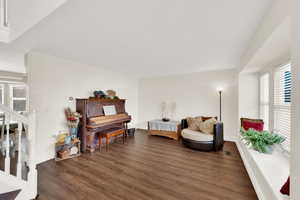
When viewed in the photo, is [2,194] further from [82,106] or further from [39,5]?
[39,5]

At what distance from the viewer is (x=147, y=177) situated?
6.80 ft

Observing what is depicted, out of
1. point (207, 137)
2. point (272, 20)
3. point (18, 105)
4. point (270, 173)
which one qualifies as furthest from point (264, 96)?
point (18, 105)

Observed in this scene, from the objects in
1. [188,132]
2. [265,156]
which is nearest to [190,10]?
[265,156]

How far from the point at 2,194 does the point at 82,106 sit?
1912 mm

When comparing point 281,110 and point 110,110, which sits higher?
point 281,110

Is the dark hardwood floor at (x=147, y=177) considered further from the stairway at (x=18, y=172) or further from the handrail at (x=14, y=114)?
the handrail at (x=14, y=114)

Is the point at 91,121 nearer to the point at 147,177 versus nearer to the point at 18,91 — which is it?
the point at 147,177

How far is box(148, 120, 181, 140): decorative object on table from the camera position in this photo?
4132 mm

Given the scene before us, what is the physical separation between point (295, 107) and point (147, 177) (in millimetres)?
2045

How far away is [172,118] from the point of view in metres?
4.79

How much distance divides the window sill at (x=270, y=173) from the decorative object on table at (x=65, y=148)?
336cm

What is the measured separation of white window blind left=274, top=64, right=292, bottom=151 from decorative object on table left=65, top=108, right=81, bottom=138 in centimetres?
385

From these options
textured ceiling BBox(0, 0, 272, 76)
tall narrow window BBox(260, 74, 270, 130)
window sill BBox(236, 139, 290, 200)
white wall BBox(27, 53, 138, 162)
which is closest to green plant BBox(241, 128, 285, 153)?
window sill BBox(236, 139, 290, 200)

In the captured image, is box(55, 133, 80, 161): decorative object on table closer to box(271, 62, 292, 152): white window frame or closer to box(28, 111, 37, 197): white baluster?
box(28, 111, 37, 197): white baluster
